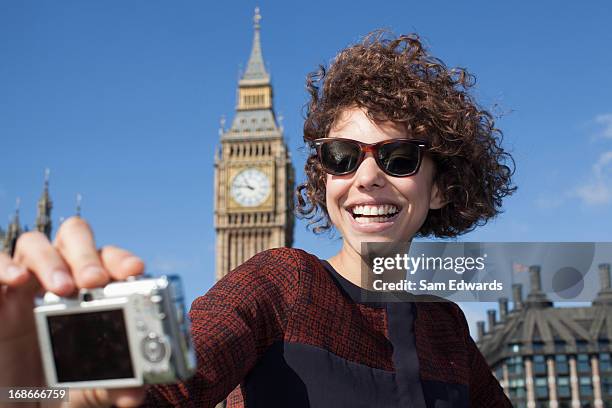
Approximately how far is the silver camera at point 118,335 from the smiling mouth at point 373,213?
1.17 metres

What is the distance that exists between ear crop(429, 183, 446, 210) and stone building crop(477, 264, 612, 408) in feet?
153

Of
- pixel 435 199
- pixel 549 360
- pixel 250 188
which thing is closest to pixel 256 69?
pixel 250 188

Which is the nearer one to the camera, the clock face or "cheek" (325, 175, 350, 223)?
"cheek" (325, 175, 350, 223)

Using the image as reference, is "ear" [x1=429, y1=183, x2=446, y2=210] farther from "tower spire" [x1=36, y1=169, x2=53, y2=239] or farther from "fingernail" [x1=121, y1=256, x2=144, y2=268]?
"tower spire" [x1=36, y1=169, x2=53, y2=239]

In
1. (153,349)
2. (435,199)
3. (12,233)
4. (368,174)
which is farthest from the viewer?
(12,233)

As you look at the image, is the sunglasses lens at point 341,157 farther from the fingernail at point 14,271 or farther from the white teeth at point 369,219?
the fingernail at point 14,271

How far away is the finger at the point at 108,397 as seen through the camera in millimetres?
917

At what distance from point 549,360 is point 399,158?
52793 mm

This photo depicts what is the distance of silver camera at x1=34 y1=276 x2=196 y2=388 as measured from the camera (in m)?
0.87

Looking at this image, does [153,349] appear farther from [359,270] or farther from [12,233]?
[12,233]

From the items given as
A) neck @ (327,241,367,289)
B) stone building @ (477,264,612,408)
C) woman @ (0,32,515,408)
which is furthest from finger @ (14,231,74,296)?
stone building @ (477,264,612,408)

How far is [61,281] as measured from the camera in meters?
0.93

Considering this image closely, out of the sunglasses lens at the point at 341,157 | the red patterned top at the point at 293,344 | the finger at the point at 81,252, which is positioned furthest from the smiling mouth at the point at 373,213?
the finger at the point at 81,252

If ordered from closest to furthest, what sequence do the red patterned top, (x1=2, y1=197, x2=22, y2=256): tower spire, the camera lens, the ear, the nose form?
the camera lens
the red patterned top
the nose
the ear
(x1=2, y1=197, x2=22, y2=256): tower spire
